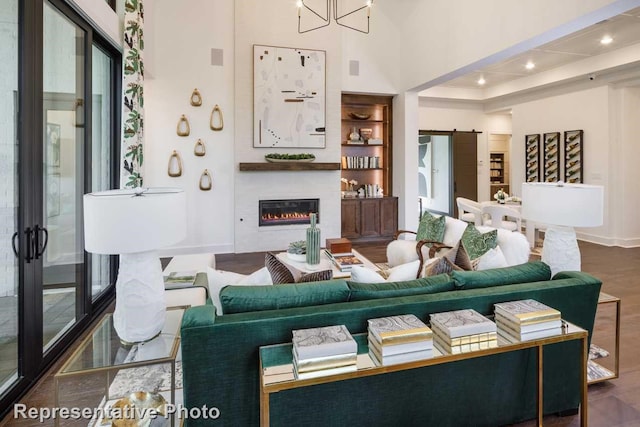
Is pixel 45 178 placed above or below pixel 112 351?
above

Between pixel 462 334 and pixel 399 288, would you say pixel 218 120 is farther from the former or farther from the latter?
pixel 462 334

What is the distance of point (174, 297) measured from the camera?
2.61m

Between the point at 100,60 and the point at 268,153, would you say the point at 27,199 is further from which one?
the point at 268,153

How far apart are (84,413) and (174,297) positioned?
0.81m

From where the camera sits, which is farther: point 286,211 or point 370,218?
point 370,218

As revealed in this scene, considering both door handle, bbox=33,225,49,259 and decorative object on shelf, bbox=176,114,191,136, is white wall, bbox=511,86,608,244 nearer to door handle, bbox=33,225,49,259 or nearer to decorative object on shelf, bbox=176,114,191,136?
decorative object on shelf, bbox=176,114,191,136

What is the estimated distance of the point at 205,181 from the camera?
6105mm

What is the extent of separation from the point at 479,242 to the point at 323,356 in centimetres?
198

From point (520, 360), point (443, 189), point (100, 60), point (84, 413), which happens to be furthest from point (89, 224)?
point (443, 189)

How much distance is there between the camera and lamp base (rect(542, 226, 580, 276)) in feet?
8.04

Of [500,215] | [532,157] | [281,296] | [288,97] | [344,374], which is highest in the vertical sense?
[288,97]

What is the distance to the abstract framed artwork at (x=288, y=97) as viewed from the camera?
6.21m

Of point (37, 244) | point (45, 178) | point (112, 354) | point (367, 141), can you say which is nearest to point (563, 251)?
point (112, 354)

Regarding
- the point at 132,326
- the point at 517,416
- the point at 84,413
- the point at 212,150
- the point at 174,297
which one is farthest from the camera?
the point at 212,150
